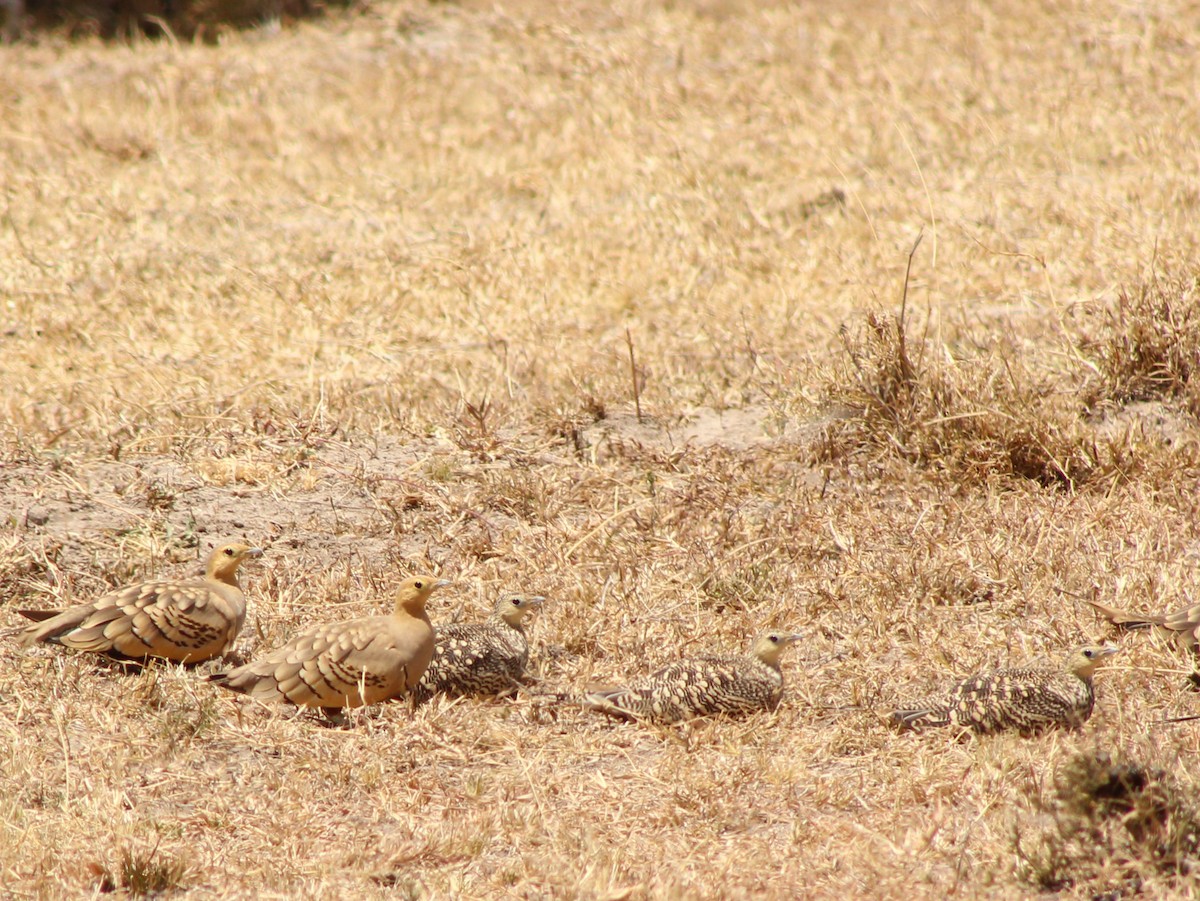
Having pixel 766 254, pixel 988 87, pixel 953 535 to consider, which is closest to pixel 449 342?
pixel 766 254

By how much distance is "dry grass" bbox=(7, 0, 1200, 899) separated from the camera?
4645 millimetres

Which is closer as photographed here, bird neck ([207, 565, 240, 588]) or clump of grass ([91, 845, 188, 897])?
clump of grass ([91, 845, 188, 897])

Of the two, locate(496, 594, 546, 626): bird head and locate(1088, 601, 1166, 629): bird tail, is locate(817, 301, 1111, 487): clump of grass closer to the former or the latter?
locate(1088, 601, 1166, 629): bird tail

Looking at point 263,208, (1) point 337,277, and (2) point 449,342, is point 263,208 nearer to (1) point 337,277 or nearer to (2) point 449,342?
(1) point 337,277

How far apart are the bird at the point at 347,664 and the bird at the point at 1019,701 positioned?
185 centimetres

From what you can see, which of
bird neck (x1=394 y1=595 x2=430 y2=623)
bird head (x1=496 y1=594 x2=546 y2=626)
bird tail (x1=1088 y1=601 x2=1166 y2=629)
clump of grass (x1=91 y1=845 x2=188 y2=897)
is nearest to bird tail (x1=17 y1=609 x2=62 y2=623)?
bird neck (x1=394 y1=595 x2=430 y2=623)

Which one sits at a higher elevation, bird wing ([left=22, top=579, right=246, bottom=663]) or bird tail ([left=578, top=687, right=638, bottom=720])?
bird wing ([left=22, top=579, right=246, bottom=663])

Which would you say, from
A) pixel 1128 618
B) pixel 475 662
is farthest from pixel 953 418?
pixel 475 662

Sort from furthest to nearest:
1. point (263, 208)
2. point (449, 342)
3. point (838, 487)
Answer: point (263, 208) < point (449, 342) < point (838, 487)

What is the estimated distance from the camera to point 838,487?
738 centimetres

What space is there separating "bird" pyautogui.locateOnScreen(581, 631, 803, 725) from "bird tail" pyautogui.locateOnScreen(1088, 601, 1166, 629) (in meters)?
1.41

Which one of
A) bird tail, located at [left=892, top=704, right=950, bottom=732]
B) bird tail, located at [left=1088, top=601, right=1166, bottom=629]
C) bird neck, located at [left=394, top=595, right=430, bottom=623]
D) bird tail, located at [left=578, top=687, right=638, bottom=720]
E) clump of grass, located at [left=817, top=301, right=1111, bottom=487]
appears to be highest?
clump of grass, located at [left=817, top=301, right=1111, bottom=487]

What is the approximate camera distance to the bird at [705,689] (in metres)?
→ 5.30

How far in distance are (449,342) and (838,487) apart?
3.09 meters
